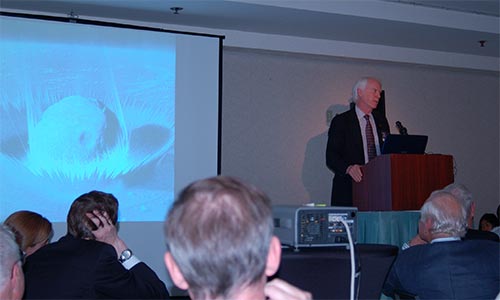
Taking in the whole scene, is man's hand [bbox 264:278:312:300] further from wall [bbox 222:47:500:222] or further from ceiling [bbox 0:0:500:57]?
wall [bbox 222:47:500:222]

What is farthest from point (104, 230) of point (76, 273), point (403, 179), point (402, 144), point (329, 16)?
point (329, 16)

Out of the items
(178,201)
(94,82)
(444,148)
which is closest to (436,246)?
(178,201)

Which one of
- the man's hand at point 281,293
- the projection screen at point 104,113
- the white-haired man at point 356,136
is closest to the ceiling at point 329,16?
the projection screen at point 104,113

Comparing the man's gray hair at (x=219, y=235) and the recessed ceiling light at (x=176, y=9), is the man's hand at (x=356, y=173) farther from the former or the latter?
the man's gray hair at (x=219, y=235)

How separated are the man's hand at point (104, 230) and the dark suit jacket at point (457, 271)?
1231 millimetres

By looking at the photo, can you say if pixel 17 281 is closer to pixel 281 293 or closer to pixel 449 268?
pixel 281 293

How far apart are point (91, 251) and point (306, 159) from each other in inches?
179

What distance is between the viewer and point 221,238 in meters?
1.08

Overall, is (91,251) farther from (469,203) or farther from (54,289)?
(469,203)

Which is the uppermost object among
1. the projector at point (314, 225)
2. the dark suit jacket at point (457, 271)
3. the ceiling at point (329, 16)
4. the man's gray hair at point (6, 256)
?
the ceiling at point (329, 16)

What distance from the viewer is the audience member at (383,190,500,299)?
269 centimetres

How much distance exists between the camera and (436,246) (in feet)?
9.11

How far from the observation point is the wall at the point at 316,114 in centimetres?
664

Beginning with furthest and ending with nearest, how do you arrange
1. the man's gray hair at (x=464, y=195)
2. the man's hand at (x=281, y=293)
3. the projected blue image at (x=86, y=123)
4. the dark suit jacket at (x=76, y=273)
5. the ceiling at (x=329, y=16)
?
the ceiling at (x=329, y=16) < the projected blue image at (x=86, y=123) < the man's gray hair at (x=464, y=195) < the dark suit jacket at (x=76, y=273) < the man's hand at (x=281, y=293)
